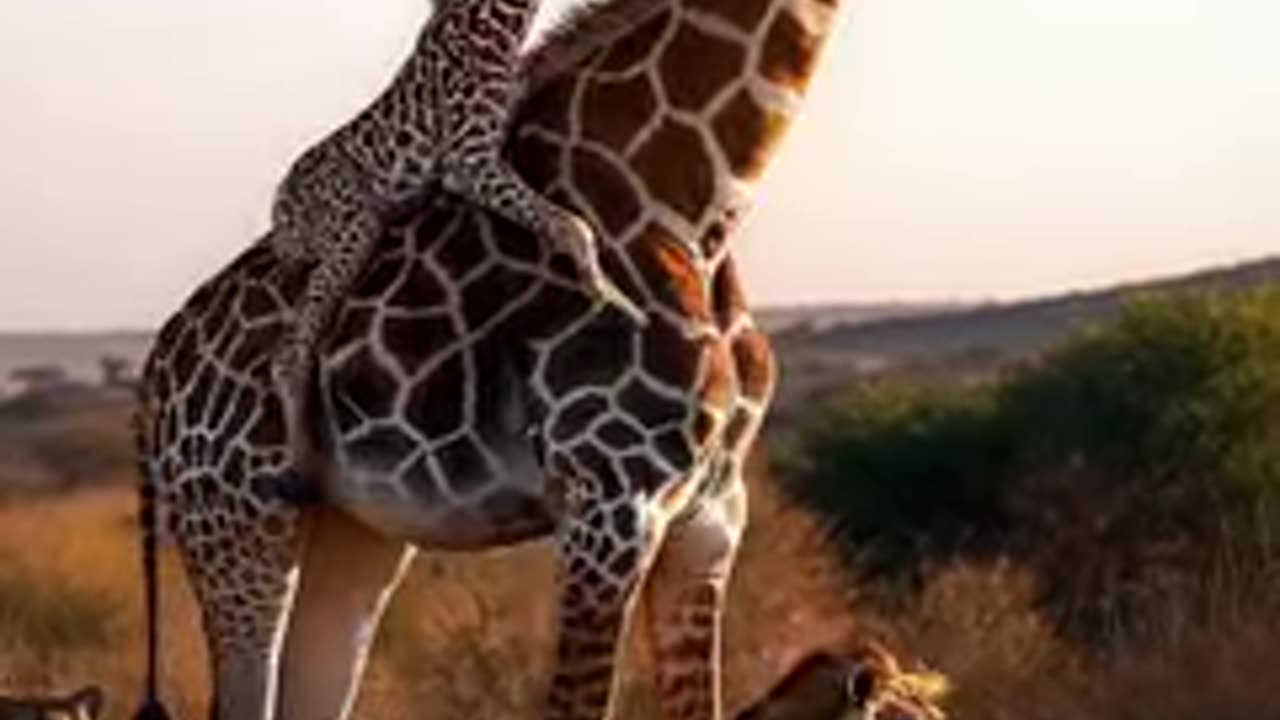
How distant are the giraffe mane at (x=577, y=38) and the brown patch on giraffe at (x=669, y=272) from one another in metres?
0.67

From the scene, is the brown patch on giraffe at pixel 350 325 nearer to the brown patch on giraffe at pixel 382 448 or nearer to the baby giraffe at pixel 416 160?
the baby giraffe at pixel 416 160

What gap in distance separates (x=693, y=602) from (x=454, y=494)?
779 millimetres

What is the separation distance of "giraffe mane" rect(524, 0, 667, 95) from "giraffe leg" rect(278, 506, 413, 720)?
160cm

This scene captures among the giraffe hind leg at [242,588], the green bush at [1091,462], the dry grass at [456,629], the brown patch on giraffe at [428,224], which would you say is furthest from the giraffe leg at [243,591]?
the green bush at [1091,462]

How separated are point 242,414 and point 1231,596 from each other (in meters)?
6.36

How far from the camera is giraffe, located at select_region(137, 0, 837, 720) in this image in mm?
10930

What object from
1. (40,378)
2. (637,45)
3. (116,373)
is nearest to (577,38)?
(637,45)

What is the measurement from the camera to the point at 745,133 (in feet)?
37.4

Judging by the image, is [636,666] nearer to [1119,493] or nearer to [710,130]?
[710,130]

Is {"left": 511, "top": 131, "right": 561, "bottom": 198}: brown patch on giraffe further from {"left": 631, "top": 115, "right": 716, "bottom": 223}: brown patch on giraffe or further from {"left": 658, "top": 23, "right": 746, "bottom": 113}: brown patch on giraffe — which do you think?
{"left": 658, "top": 23, "right": 746, "bottom": 113}: brown patch on giraffe

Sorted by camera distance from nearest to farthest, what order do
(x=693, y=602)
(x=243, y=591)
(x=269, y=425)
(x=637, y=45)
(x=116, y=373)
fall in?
(x=693, y=602)
(x=637, y=45)
(x=269, y=425)
(x=243, y=591)
(x=116, y=373)

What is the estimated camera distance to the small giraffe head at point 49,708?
39.7ft

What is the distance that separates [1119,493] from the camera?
1094 inches

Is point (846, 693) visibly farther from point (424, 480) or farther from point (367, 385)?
point (367, 385)
